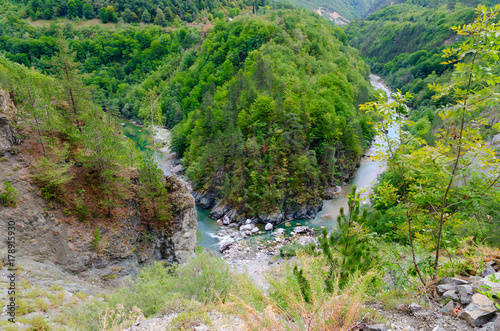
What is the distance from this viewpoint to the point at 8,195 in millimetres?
13430

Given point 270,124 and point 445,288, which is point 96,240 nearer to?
point 445,288

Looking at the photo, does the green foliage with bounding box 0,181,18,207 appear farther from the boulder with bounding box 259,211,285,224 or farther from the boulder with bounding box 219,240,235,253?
the boulder with bounding box 259,211,285,224

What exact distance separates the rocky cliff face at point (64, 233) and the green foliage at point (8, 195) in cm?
22

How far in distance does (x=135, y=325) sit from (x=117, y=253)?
1093 centimetres

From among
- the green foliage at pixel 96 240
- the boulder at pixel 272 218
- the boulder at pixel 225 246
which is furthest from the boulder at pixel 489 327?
the boulder at pixel 272 218

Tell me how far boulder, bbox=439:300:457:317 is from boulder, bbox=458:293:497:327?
0.55 ft

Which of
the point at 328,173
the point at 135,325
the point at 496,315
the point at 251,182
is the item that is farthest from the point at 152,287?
the point at 328,173

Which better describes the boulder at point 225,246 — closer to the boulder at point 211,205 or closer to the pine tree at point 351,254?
the boulder at point 211,205

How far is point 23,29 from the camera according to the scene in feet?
308

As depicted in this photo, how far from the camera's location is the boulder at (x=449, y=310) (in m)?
4.91

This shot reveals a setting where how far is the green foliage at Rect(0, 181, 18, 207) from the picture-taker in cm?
1330

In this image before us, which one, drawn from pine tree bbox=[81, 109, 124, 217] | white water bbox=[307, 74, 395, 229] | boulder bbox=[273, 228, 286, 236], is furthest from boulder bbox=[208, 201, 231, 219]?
pine tree bbox=[81, 109, 124, 217]

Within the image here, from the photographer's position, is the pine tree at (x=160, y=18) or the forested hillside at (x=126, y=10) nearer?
the forested hillside at (x=126, y=10)

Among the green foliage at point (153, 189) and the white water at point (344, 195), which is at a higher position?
the green foliage at point (153, 189)
